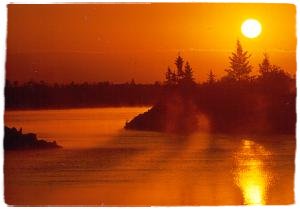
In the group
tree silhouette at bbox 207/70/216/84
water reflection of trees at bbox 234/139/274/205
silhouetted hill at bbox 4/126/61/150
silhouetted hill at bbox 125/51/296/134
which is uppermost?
tree silhouette at bbox 207/70/216/84

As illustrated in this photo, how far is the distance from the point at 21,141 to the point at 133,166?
49 centimetres

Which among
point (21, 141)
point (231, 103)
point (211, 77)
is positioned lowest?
point (21, 141)

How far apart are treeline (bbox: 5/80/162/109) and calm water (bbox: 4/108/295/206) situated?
0.04 meters

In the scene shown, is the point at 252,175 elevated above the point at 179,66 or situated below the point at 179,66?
below

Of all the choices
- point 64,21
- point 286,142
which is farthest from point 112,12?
point 286,142

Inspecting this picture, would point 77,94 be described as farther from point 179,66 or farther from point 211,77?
point 211,77

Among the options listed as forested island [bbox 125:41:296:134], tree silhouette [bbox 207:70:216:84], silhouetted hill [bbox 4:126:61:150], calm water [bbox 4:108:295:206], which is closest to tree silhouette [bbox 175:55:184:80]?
forested island [bbox 125:41:296:134]

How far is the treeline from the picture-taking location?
2.47 meters

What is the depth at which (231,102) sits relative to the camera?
8.39ft

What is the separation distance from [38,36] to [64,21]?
0.43ft

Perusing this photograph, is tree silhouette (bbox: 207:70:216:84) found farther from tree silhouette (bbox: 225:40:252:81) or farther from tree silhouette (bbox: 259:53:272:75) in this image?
tree silhouette (bbox: 259:53:272:75)

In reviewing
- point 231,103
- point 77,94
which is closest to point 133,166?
point 77,94

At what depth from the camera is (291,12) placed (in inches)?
99.5

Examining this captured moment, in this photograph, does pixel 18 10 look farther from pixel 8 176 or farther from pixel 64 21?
pixel 8 176
